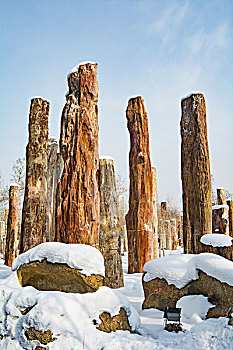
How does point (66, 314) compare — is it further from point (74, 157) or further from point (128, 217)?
point (128, 217)

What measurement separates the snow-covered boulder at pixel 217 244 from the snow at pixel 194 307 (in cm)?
125

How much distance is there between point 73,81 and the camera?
5.60 meters

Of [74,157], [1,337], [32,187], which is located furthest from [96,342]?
[32,187]

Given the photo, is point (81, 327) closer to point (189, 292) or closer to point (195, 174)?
point (189, 292)

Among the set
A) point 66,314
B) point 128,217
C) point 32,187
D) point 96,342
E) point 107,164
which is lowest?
point 96,342

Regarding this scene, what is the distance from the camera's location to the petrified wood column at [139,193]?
753cm

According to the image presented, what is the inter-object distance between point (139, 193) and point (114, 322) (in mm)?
3956

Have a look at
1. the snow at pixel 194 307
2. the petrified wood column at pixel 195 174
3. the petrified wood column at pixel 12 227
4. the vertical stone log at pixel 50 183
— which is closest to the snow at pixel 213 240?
the petrified wood column at pixel 195 174

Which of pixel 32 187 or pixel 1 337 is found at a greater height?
pixel 32 187

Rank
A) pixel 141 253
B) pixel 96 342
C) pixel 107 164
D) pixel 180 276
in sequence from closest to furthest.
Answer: pixel 96 342, pixel 180 276, pixel 107 164, pixel 141 253

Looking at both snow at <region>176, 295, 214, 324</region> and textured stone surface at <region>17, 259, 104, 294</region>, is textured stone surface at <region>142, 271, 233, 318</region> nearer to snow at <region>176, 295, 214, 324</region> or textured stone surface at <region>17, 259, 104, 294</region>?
snow at <region>176, 295, 214, 324</region>

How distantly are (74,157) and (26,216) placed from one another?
2100 millimetres

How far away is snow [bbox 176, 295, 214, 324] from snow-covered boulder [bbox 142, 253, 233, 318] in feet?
0.21

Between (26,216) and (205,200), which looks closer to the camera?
(205,200)
